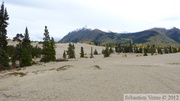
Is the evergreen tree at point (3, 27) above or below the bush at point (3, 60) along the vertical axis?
above

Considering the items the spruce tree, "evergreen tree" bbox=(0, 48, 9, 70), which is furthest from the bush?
the spruce tree

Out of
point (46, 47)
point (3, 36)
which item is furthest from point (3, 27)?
point (46, 47)

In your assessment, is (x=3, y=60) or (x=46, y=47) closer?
(x=3, y=60)

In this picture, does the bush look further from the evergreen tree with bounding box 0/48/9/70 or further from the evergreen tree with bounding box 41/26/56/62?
the evergreen tree with bounding box 41/26/56/62

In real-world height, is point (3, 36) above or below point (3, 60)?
above

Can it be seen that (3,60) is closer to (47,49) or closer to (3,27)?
(3,27)

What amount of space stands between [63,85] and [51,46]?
5623cm

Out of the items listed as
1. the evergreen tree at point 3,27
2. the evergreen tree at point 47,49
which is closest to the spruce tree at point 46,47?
the evergreen tree at point 47,49

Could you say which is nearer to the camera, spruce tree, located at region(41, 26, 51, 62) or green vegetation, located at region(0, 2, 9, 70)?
green vegetation, located at region(0, 2, 9, 70)

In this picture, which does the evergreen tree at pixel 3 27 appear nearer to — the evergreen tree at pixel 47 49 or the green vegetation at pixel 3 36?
the green vegetation at pixel 3 36

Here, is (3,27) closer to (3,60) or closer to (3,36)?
(3,36)

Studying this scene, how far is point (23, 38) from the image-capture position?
69.4 meters

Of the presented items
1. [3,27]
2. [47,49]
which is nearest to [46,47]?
[47,49]

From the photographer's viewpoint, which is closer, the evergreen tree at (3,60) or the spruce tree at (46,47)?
the evergreen tree at (3,60)
